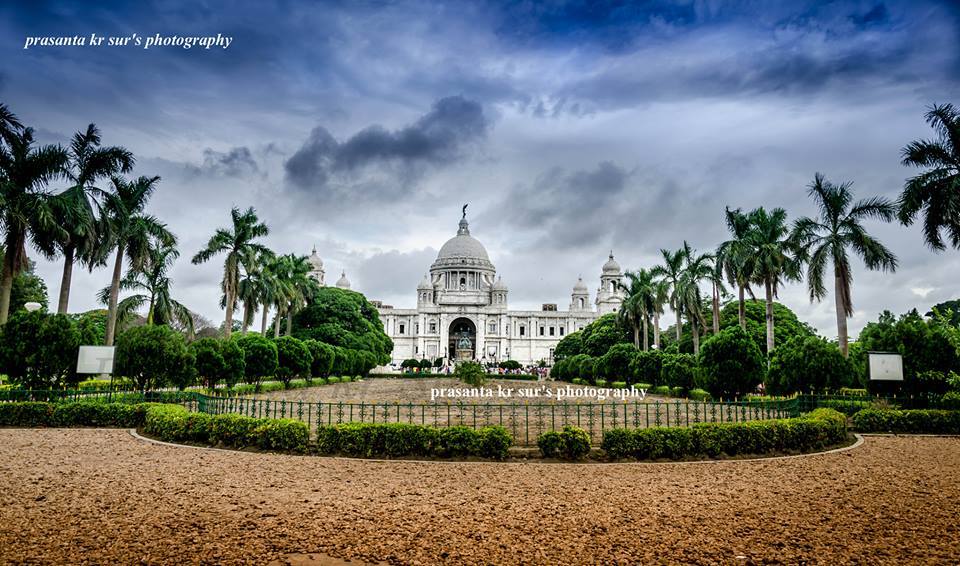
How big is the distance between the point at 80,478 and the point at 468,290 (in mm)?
93961

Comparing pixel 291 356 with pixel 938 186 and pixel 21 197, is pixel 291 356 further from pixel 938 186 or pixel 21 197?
pixel 938 186

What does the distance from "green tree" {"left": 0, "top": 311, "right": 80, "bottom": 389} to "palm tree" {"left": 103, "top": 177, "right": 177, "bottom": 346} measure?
785 cm

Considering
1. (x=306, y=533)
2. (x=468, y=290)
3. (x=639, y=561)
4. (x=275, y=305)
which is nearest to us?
(x=639, y=561)

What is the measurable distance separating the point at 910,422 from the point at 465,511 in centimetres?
1395

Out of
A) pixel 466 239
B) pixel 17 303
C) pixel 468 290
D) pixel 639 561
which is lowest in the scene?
pixel 639 561

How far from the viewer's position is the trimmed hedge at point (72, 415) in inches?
618

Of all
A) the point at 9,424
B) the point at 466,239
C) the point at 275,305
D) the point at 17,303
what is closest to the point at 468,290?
the point at 466,239

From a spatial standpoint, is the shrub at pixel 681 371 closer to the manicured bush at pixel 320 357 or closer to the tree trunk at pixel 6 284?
the manicured bush at pixel 320 357

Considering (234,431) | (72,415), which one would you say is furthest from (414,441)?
(72,415)

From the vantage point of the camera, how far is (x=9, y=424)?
51.5 feet

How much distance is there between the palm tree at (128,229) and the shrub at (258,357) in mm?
5442

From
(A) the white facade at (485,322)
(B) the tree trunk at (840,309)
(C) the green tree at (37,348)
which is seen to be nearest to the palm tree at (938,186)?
(B) the tree trunk at (840,309)

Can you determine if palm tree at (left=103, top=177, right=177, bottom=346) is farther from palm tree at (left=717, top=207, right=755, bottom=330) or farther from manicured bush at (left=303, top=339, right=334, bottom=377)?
palm tree at (left=717, top=207, right=755, bottom=330)

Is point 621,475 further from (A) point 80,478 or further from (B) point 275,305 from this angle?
(B) point 275,305
